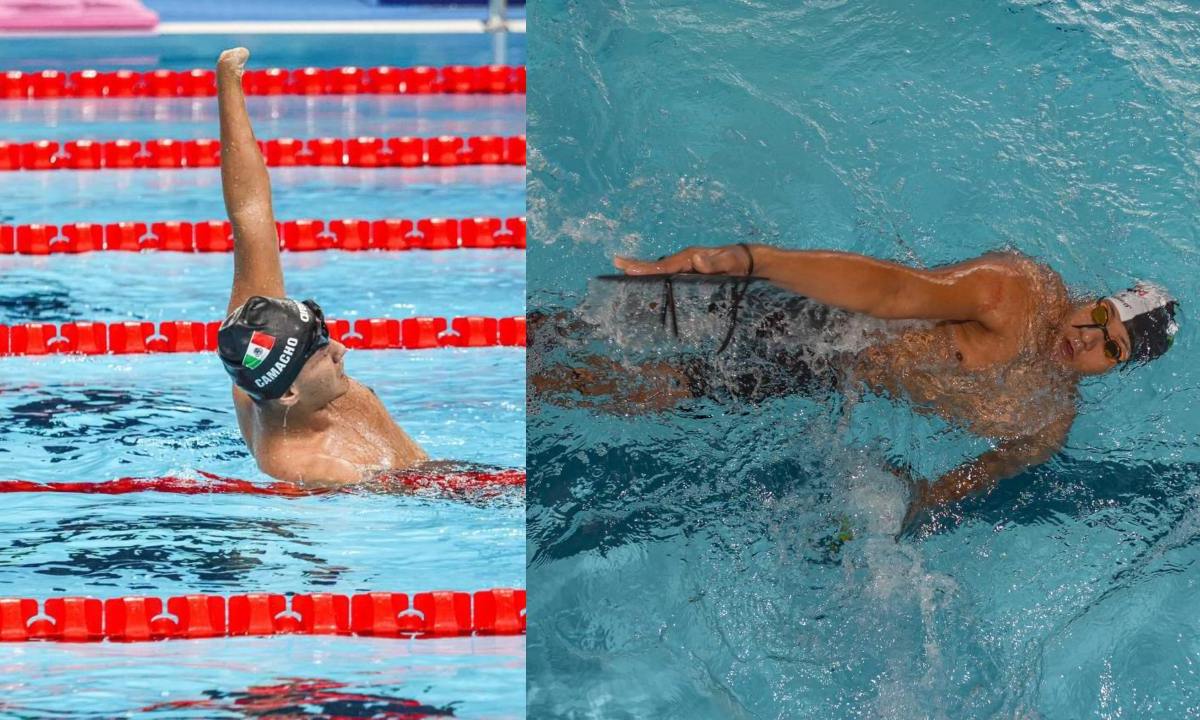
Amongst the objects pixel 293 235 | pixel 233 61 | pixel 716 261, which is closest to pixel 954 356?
pixel 716 261

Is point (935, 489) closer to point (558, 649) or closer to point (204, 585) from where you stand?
point (558, 649)

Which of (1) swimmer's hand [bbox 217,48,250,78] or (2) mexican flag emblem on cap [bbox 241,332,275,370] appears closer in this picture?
(2) mexican flag emblem on cap [bbox 241,332,275,370]

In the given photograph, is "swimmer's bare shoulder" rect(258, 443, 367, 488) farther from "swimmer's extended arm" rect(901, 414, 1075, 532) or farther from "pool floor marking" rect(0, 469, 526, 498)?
"swimmer's extended arm" rect(901, 414, 1075, 532)

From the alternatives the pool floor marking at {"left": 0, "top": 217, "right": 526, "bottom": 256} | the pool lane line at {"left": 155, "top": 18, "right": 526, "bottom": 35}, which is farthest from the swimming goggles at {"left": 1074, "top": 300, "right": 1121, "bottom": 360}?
the pool lane line at {"left": 155, "top": 18, "right": 526, "bottom": 35}

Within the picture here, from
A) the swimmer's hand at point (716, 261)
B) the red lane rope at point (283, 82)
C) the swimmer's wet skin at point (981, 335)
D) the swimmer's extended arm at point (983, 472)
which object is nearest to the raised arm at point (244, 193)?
the swimmer's wet skin at point (981, 335)

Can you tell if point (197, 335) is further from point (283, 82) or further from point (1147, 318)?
point (1147, 318)

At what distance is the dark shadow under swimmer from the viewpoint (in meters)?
3.08

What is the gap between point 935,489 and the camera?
347cm

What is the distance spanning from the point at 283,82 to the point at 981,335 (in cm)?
404

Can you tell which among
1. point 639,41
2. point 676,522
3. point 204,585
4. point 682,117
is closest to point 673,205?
point 682,117

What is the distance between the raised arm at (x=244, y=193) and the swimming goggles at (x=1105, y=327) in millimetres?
1860

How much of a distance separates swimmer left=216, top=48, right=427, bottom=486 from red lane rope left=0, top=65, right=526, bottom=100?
3138mm

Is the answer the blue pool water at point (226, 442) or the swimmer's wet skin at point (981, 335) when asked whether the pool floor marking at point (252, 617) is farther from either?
the swimmer's wet skin at point (981, 335)

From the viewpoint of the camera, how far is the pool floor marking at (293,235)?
4910 mm
